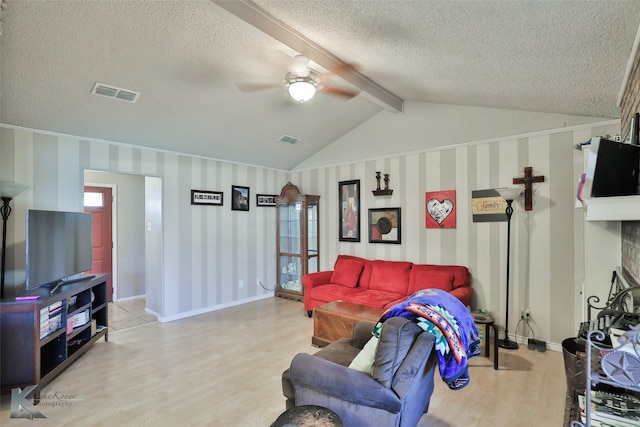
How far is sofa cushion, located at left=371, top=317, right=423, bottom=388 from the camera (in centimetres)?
164

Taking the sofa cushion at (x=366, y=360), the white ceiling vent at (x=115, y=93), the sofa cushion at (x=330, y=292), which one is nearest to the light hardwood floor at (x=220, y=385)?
the sofa cushion at (x=330, y=292)

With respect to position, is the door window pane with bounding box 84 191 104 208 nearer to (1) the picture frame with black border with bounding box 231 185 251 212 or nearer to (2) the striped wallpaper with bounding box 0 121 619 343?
(2) the striped wallpaper with bounding box 0 121 619 343

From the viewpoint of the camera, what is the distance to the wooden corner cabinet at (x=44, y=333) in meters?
2.50

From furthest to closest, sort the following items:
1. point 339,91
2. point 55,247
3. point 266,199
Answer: point 266,199
point 339,91
point 55,247

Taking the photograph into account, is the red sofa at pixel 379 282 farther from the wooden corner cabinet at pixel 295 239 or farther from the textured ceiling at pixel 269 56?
the textured ceiling at pixel 269 56

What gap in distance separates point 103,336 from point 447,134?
5040 mm

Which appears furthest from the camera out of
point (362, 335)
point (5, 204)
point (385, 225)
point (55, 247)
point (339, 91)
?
point (385, 225)

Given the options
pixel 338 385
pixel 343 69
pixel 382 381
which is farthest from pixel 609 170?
pixel 343 69

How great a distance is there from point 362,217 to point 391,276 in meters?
1.13

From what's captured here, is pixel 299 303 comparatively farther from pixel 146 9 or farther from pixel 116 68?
pixel 146 9

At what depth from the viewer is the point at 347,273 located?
4.67 metres

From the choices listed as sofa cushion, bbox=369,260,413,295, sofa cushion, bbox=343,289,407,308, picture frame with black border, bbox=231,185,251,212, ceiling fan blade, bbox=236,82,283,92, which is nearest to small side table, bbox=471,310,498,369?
sofa cushion, bbox=343,289,407,308

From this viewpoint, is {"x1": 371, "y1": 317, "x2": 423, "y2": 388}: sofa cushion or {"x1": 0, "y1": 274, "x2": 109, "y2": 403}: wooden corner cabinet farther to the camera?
{"x1": 0, "y1": 274, "x2": 109, "y2": 403}: wooden corner cabinet

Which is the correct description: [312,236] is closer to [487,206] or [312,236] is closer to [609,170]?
[487,206]
